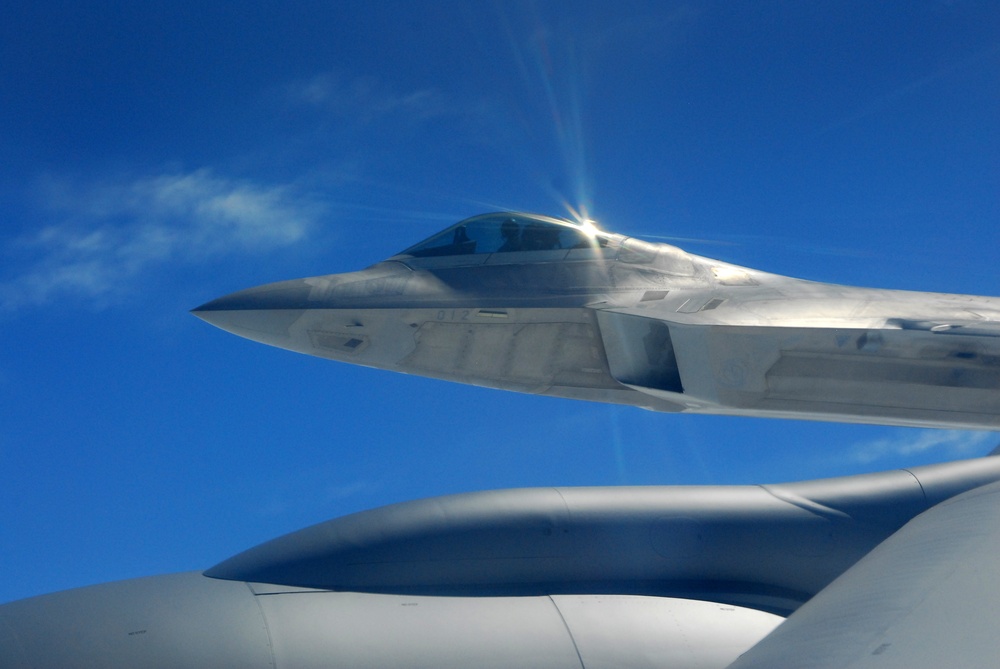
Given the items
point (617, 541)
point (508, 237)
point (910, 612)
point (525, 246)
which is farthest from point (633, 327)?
point (910, 612)

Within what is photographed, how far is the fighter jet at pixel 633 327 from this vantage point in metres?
7.55

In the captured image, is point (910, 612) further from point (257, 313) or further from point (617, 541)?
point (257, 313)

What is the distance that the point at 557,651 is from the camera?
22.0 feet

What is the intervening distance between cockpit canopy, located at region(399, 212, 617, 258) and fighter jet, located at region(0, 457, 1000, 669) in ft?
9.84

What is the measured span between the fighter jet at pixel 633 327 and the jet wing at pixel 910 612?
12.5ft

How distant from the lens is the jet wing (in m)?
2.57

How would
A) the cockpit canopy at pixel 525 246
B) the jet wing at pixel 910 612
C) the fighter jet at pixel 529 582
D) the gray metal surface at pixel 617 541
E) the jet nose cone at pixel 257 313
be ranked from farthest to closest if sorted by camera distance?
the cockpit canopy at pixel 525 246, the jet nose cone at pixel 257 313, the gray metal surface at pixel 617 541, the fighter jet at pixel 529 582, the jet wing at pixel 910 612

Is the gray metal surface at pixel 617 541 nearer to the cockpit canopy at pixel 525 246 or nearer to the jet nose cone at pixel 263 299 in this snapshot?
the jet nose cone at pixel 263 299

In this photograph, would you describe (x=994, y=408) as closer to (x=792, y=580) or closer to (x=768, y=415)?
(x=768, y=415)

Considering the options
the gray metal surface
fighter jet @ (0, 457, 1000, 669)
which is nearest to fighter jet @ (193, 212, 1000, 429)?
the gray metal surface

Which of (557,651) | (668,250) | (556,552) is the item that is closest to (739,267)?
(668,250)

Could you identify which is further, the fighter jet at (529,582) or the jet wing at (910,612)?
the fighter jet at (529,582)

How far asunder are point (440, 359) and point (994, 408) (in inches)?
216

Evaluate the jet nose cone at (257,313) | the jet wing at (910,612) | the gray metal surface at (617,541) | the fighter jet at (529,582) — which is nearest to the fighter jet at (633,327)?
the jet nose cone at (257,313)
